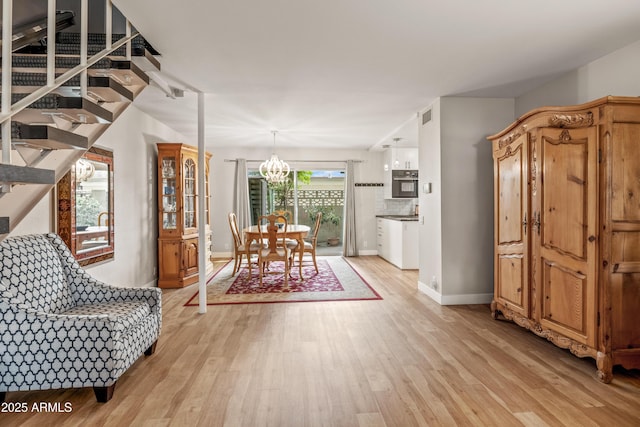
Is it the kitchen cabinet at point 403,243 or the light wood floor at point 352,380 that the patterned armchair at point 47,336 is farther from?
the kitchen cabinet at point 403,243

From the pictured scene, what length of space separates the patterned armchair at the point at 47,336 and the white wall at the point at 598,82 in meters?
4.25

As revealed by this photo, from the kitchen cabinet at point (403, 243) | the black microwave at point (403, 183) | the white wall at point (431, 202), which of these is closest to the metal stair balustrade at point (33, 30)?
the white wall at point (431, 202)

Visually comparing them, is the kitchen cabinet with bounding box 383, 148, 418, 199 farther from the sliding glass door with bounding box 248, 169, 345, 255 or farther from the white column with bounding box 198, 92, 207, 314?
the white column with bounding box 198, 92, 207, 314

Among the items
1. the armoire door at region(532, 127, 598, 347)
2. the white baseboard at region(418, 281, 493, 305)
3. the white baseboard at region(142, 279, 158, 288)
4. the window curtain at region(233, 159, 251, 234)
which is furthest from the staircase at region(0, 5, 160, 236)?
the window curtain at region(233, 159, 251, 234)

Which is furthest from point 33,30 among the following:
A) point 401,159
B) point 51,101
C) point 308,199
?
point 401,159

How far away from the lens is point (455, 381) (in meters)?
2.41

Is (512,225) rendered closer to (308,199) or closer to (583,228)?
(583,228)

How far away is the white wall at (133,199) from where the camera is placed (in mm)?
4207

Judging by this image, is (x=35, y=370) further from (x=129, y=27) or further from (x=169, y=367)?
(x=129, y=27)

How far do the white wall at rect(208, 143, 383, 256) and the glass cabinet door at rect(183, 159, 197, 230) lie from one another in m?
1.92

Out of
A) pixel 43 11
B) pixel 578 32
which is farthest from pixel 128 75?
pixel 578 32

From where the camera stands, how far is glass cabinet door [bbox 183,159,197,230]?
547 centimetres

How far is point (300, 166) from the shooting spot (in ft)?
26.0

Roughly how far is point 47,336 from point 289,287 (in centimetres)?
319
